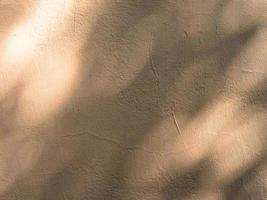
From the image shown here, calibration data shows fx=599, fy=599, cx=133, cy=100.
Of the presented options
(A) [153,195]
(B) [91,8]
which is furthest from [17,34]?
(A) [153,195]

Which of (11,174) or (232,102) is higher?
(232,102)

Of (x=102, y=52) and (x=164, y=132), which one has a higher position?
(x=102, y=52)

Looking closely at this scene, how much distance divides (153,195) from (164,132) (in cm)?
29

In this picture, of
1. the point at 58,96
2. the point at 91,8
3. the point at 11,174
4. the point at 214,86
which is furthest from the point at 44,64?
the point at 214,86

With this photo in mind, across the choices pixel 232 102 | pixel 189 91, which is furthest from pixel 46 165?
pixel 232 102

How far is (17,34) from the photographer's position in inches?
97.7

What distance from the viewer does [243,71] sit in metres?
2.59

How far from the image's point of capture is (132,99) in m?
2.57

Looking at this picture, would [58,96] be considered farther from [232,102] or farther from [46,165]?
[232,102]

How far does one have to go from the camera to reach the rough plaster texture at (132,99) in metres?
2.51

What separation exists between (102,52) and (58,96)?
0.86 ft

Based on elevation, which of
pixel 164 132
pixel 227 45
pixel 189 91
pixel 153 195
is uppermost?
pixel 227 45

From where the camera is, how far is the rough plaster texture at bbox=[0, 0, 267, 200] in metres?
2.51

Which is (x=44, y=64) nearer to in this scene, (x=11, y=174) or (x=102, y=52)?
(x=102, y=52)
